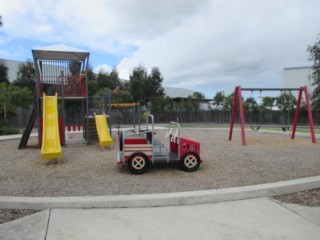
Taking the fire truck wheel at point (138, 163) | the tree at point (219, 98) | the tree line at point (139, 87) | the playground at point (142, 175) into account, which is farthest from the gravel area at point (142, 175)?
the tree at point (219, 98)

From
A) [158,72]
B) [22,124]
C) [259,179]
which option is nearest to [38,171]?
[259,179]

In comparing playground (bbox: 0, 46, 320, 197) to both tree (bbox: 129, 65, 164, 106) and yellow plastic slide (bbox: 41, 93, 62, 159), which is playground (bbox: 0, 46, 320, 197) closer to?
yellow plastic slide (bbox: 41, 93, 62, 159)

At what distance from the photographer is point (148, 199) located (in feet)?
17.1

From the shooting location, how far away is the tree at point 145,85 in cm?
4209

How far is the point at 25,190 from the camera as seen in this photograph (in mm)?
6098

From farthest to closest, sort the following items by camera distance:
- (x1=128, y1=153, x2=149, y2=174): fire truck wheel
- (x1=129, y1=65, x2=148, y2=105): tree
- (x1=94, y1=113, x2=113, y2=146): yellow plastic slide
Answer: (x1=129, y1=65, x2=148, y2=105): tree → (x1=94, y1=113, x2=113, y2=146): yellow plastic slide → (x1=128, y1=153, x2=149, y2=174): fire truck wheel

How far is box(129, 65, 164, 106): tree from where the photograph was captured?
42.1 m

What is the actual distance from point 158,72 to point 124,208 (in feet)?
127

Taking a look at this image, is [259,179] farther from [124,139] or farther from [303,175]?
[124,139]

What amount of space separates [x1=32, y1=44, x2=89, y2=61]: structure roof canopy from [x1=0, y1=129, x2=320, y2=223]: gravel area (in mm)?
4926

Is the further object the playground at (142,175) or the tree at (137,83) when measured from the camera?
Answer: the tree at (137,83)

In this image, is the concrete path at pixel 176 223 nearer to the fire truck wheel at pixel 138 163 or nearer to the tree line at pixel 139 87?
the fire truck wheel at pixel 138 163

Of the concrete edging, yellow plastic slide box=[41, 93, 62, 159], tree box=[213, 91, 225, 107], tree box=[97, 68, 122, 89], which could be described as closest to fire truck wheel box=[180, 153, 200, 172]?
the concrete edging

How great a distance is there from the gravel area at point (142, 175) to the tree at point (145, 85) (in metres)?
31.7
